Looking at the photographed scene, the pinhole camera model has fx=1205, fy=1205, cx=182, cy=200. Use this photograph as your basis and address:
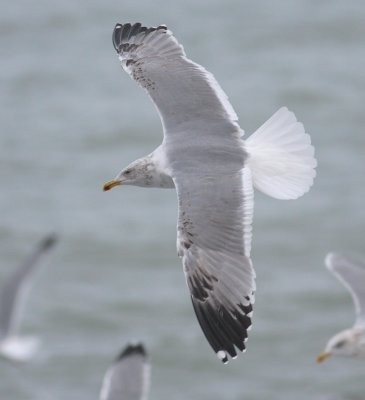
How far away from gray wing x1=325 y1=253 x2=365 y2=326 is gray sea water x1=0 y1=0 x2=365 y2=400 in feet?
3.52

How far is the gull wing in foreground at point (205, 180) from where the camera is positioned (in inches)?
191

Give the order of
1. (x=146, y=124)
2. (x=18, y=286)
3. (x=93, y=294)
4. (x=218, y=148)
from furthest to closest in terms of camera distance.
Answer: (x=146, y=124) < (x=93, y=294) < (x=18, y=286) < (x=218, y=148)

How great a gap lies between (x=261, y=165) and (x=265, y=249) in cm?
529

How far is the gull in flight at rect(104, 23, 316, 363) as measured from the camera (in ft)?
16.0

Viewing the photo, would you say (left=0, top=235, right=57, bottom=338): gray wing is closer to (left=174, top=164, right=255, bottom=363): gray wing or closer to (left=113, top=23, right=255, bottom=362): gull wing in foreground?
(left=113, top=23, right=255, bottom=362): gull wing in foreground

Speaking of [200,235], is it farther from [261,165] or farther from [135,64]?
[135,64]

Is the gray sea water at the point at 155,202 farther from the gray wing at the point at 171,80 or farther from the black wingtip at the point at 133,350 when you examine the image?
the gray wing at the point at 171,80

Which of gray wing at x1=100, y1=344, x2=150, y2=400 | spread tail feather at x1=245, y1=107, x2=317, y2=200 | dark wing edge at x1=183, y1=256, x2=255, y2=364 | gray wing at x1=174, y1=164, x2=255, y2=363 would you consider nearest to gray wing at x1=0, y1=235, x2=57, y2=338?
gray wing at x1=100, y1=344, x2=150, y2=400

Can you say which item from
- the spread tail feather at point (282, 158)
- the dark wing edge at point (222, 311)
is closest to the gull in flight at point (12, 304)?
the spread tail feather at point (282, 158)

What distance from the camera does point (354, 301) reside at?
770 centimetres

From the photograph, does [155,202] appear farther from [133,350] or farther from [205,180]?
[205,180]

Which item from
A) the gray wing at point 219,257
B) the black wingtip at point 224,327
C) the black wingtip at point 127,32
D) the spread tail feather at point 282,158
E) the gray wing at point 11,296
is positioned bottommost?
the black wingtip at point 224,327

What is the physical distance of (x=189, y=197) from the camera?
5.11 meters

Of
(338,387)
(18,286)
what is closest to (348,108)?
(338,387)
